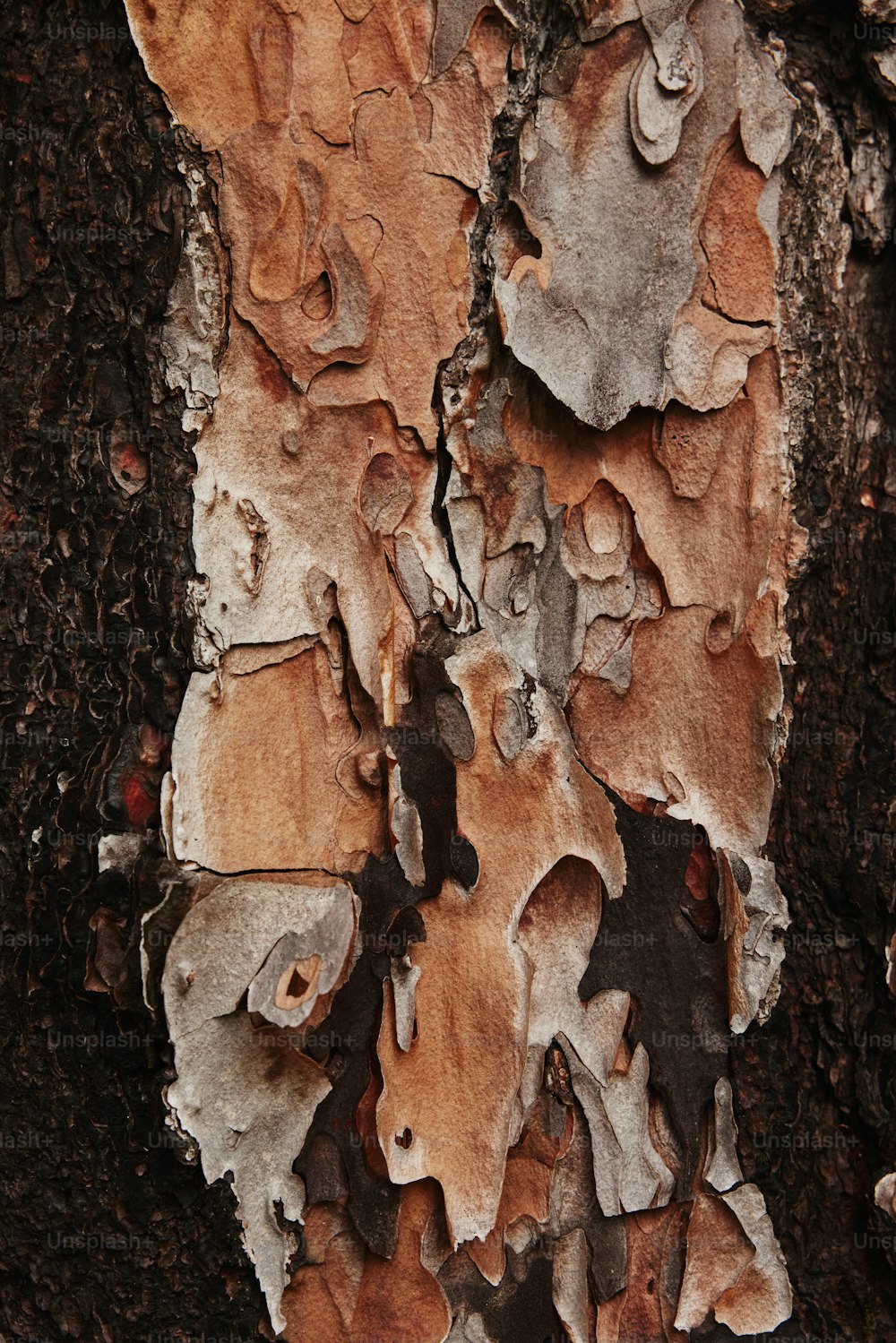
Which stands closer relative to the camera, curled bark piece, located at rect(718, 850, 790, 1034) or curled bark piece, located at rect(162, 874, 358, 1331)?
curled bark piece, located at rect(162, 874, 358, 1331)

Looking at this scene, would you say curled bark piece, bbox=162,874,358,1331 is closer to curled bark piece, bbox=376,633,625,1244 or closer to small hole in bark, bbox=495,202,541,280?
curled bark piece, bbox=376,633,625,1244

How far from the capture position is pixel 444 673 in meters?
1.17

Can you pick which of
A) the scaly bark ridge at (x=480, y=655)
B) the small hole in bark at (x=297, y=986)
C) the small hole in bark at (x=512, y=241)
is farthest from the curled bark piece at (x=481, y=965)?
the small hole in bark at (x=512, y=241)

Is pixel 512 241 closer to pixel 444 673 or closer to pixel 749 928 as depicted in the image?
pixel 444 673

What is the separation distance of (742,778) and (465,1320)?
71 cm

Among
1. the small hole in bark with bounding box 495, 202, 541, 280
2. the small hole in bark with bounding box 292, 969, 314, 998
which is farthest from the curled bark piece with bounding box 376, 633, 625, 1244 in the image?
the small hole in bark with bounding box 495, 202, 541, 280

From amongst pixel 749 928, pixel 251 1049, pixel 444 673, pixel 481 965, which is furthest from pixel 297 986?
pixel 749 928

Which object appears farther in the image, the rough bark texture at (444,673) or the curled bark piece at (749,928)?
the curled bark piece at (749,928)

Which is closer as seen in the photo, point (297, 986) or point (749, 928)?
point (297, 986)

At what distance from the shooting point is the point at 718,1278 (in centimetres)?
126

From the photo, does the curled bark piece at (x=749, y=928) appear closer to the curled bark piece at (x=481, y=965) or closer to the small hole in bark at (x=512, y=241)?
the curled bark piece at (x=481, y=965)

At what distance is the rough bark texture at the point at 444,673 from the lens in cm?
111

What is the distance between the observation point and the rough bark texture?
3.64ft

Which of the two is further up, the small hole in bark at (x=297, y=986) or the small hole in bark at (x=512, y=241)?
the small hole in bark at (x=512, y=241)
